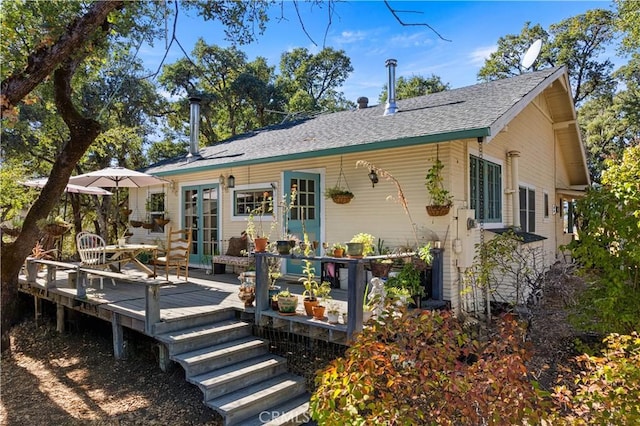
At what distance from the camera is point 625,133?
18234 mm

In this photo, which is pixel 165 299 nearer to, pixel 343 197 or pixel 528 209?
pixel 343 197

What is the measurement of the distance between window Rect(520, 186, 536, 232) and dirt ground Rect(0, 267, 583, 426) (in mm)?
2120

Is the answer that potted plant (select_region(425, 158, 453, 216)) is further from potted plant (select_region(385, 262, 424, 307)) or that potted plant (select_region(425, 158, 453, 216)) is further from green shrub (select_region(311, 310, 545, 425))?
green shrub (select_region(311, 310, 545, 425))

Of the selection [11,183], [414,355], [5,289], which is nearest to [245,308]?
[414,355]

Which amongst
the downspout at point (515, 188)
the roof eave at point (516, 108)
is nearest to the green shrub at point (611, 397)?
the roof eave at point (516, 108)

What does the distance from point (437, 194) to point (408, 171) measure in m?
0.74

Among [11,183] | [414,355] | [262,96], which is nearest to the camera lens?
[414,355]

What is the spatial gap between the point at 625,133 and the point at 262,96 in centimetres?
1755

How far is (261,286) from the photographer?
510 cm

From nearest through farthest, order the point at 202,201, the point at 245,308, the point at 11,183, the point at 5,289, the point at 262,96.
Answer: the point at 245,308
the point at 5,289
the point at 202,201
the point at 11,183
the point at 262,96

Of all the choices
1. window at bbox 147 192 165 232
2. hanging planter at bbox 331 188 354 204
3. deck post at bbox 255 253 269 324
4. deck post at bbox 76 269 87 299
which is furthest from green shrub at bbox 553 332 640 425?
window at bbox 147 192 165 232

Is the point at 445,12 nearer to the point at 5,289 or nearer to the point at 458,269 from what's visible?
the point at 458,269

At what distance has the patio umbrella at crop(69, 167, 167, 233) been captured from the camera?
751 centimetres
